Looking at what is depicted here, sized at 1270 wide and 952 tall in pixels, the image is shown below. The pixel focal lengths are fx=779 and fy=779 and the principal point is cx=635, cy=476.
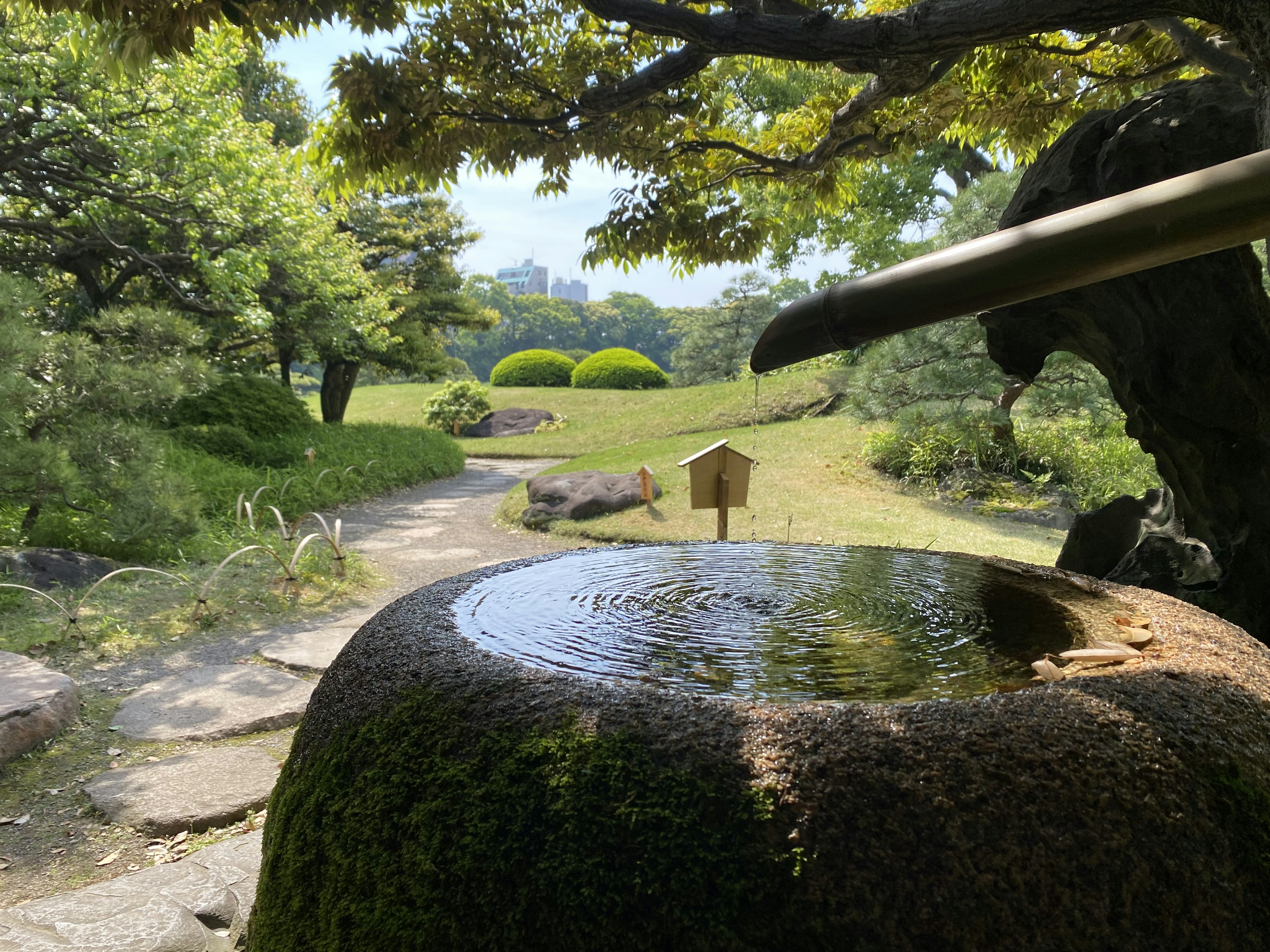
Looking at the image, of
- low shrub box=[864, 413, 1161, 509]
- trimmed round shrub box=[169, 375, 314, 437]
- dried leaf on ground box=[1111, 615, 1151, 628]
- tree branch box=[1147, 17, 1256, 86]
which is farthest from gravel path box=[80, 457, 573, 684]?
low shrub box=[864, 413, 1161, 509]

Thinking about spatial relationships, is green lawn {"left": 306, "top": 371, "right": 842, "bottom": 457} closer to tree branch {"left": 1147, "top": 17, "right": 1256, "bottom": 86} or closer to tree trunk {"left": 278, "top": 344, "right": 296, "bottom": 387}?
tree trunk {"left": 278, "top": 344, "right": 296, "bottom": 387}

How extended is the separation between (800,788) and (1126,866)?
0.56 metres

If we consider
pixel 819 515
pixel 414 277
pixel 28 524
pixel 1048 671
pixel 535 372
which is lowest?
pixel 819 515

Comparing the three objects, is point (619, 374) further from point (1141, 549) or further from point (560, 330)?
point (560, 330)

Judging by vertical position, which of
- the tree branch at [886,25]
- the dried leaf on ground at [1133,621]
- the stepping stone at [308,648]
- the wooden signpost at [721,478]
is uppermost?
the tree branch at [886,25]

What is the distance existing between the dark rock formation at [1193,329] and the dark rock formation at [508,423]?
18731 mm

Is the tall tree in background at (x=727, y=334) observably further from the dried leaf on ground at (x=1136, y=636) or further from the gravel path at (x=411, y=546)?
the dried leaf on ground at (x=1136, y=636)

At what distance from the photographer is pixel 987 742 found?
4.59 ft

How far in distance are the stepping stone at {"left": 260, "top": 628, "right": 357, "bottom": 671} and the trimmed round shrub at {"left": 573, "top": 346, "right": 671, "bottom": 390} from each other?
2074 cm

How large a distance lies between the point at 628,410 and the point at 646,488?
37.9ft

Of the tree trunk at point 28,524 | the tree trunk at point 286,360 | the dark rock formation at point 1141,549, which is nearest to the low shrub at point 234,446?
the tree trunk at point 286,360

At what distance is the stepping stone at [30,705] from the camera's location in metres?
3.57

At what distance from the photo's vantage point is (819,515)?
936cm

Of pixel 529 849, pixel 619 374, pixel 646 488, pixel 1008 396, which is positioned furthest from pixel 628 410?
pixel 529 849
